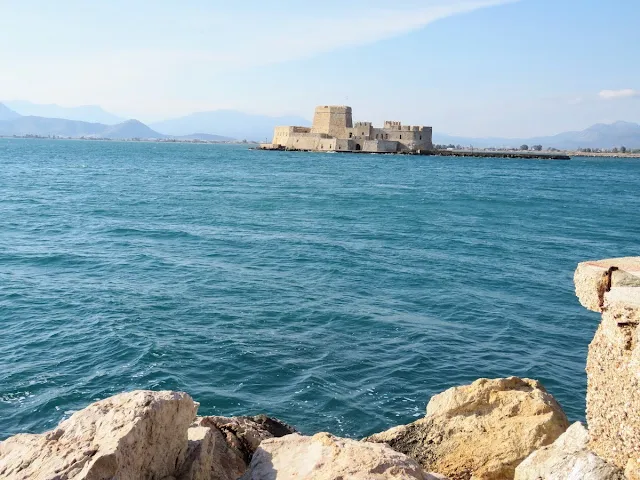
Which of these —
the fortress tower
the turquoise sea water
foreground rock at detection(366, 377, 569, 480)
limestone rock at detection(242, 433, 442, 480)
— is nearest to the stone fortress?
the fortress tower

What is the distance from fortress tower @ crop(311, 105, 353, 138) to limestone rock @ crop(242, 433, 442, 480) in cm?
8775

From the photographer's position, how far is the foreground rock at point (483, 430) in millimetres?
5375

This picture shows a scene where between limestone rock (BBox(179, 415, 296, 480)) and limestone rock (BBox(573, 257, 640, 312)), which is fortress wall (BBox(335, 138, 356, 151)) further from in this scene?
limestone rock (BBox(573, 257, 640, 312))

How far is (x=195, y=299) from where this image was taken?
13164 millimetres

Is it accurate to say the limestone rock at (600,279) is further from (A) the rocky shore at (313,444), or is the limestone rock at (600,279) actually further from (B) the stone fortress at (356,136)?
(B) the stone fortress at (356,136)

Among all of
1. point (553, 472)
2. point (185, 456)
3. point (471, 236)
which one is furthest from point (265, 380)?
point (471, 236)

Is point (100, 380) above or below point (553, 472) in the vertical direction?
below

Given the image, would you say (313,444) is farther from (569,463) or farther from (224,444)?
(569,463)

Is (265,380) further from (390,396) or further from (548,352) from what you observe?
(548,352)

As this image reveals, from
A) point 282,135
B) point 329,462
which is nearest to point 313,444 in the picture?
point 329,462

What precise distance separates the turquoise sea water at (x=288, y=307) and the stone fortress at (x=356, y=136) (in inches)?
2493

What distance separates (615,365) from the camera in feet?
12.6

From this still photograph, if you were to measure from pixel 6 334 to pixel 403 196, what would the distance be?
28.5 metres

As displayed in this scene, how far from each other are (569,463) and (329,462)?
1.59m
